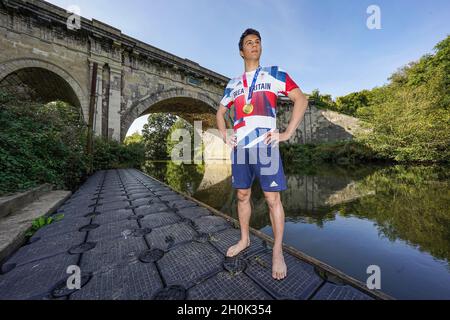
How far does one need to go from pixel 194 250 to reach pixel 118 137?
10.3 meters

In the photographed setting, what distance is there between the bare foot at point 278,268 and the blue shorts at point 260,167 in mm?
458

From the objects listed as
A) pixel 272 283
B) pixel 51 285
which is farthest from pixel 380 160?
pixel 51 285

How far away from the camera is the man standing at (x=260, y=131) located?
52.0 inches

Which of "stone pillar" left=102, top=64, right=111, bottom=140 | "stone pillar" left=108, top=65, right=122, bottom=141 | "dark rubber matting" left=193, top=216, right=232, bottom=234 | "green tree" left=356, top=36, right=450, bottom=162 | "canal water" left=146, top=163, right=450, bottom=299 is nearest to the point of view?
"canal water" left=146, top=163, right=450, bottom=299

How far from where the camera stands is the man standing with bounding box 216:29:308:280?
4.33ft

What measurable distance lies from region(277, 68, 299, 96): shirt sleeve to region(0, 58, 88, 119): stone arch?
10.6 metres

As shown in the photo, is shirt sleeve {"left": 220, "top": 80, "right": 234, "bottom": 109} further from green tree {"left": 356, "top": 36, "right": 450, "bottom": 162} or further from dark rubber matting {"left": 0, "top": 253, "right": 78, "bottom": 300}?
green tree {"left": 356, "top": 36, "right": 450, "bottom": 162}

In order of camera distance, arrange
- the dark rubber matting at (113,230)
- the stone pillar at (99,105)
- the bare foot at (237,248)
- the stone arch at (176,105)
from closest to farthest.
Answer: the bare foot at (237,248) < the dark rubber matting at (113,230) < the stone pillar at (99,105) < the stone arch at (176,105)

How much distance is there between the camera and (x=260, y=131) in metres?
1.35

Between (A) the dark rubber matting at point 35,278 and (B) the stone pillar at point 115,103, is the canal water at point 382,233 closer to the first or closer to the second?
(A) the dark rubber matting at point 35,278

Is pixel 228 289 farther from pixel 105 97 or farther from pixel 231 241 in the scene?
pixel 105 97

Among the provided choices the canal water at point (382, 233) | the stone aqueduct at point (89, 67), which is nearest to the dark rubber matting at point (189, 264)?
the canal water at point (382, 233)

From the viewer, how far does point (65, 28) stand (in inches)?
340

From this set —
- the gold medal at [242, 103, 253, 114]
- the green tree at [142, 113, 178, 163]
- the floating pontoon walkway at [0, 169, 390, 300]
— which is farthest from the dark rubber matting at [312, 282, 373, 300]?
the green tree at [142, 113, 178, 163]
